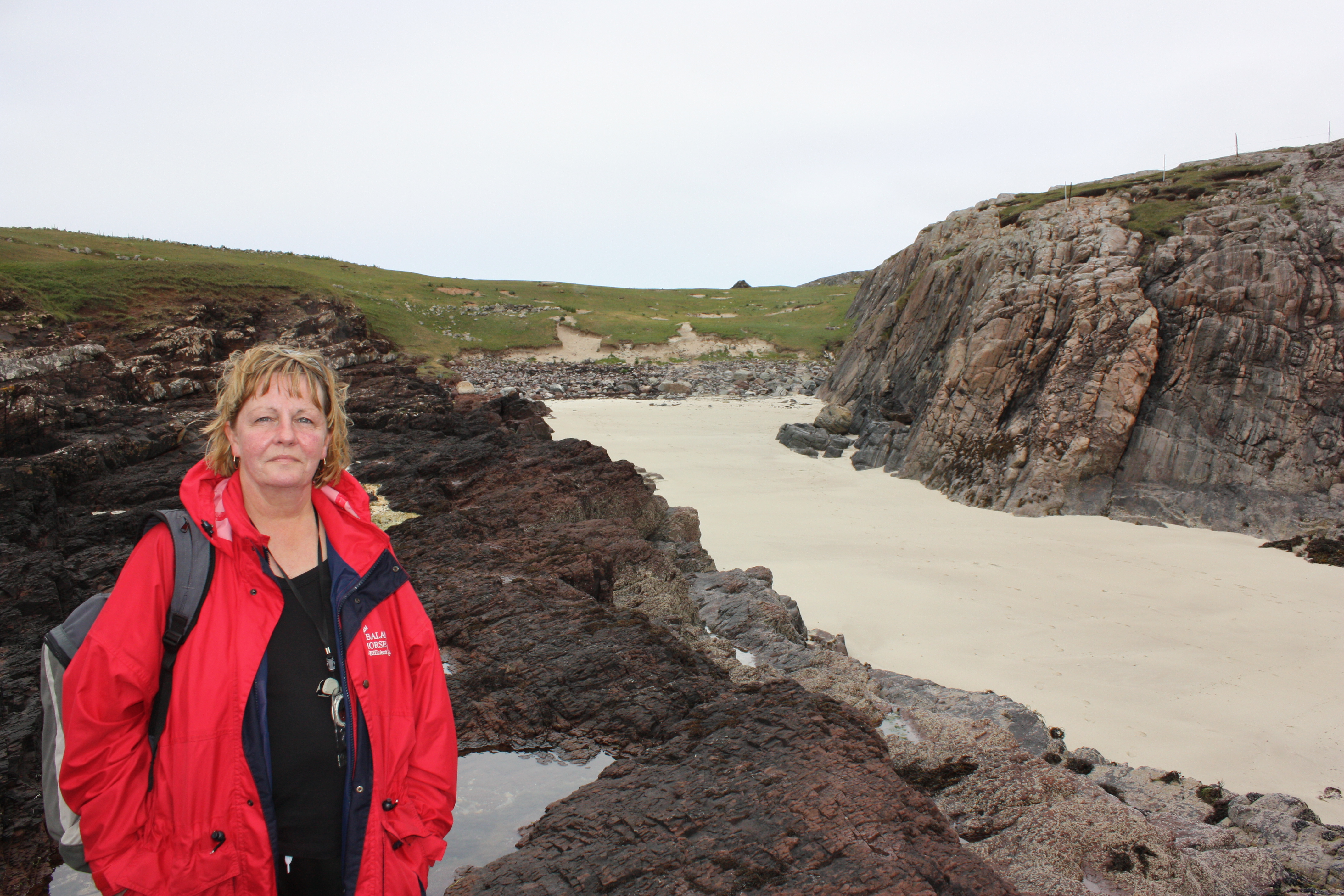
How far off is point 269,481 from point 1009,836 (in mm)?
3644

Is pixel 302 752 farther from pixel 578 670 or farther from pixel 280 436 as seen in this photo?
pixel 578 670

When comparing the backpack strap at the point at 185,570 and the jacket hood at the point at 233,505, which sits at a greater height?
the jacket hood at the point at 233,505

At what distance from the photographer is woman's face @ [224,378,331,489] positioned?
2391 millimetres

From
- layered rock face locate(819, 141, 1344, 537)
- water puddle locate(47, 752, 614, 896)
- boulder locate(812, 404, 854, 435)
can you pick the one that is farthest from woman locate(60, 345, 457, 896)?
boulder locate(812, 404, 854, 435)

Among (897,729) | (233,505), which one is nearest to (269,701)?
(233,505)

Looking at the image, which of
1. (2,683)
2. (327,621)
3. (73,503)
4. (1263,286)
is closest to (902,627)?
(327,621)

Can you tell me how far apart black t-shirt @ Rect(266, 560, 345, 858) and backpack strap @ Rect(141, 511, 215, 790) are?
0.24m

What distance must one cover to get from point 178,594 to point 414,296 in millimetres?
51604

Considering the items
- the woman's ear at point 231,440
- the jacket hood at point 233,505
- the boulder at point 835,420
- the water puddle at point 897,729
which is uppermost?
the woman's ear at point 231,440

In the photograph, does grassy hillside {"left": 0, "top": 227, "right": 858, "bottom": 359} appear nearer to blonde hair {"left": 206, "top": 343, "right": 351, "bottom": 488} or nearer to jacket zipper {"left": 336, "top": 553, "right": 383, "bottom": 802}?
blonde hair {"left": 206, "top": 343, "right": 351, "bottom": 488}

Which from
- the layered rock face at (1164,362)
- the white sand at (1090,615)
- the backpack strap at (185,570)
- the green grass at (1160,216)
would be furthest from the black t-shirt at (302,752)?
the green grass at (1160,216)

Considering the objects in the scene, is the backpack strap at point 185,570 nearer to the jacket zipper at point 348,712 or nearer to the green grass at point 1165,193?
the jacket zipper at point 348,712

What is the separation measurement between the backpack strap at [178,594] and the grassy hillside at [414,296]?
1885 centimetres

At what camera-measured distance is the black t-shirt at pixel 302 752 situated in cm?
216
